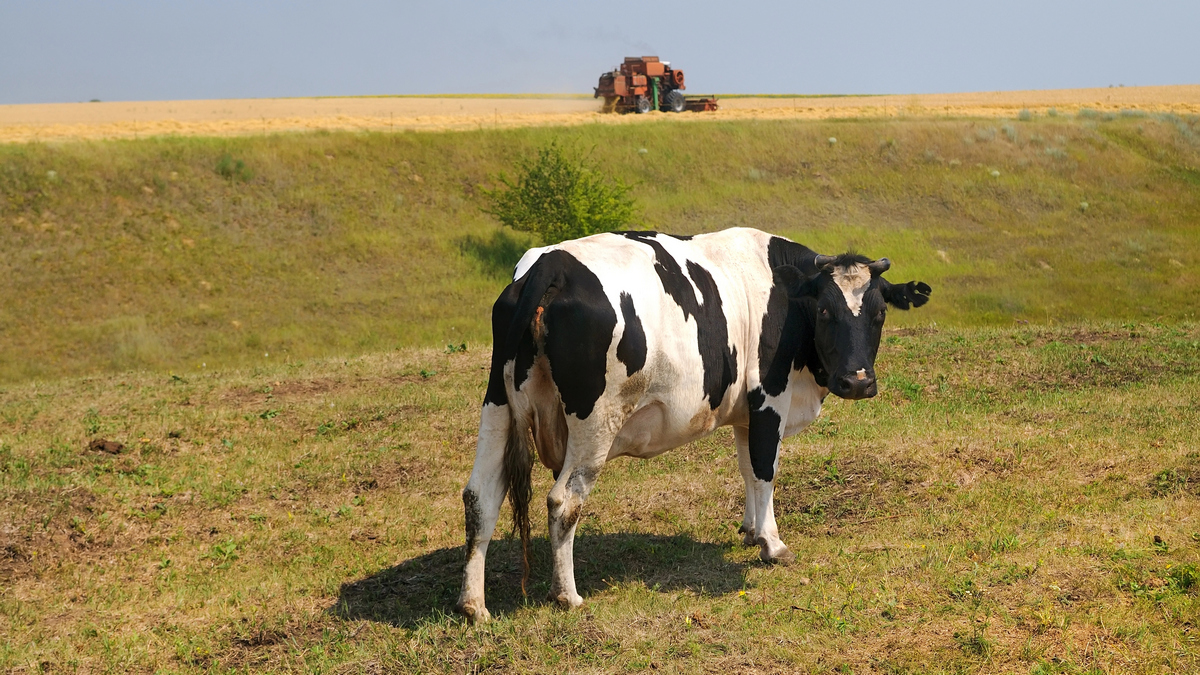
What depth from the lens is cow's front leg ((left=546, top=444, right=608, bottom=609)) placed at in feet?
24.4

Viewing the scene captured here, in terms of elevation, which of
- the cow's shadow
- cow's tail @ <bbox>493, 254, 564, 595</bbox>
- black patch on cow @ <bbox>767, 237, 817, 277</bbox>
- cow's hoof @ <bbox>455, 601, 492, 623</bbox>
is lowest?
the cow's shadow

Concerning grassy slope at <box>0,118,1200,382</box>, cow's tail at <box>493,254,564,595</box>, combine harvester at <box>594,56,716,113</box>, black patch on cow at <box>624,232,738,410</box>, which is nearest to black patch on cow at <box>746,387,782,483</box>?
black patch on cow at <box>624,232,738,410</box>

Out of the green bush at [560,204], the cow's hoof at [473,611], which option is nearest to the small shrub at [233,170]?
the green bush at [560,204]

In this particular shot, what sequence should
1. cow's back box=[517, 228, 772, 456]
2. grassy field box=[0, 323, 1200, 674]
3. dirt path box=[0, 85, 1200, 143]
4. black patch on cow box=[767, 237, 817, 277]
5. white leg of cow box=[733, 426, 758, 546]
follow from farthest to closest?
dirt path box=[0, 85, 1200, 143] → white leg of cow box=[733, 426, 758, 546] → black patch on cow box=[767, 237, 817, 277] → cow's back box=[517, 228, 772, 456] → grassy field box=[0, 323, 1200, 674]

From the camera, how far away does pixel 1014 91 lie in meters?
105

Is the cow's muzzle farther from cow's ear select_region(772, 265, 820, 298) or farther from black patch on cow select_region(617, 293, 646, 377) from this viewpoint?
black patch on cow select_region(617, 293, 646, 377)

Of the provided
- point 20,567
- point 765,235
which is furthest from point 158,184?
point 765,235

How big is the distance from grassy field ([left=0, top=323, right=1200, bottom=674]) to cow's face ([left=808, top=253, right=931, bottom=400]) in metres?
1.70

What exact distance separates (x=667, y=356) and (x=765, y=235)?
2.08m

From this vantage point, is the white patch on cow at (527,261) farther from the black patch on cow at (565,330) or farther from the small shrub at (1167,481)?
the small shrub at (1167,481)

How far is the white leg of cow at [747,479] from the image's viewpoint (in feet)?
29.9

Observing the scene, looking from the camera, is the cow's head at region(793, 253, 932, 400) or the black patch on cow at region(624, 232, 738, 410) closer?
the black patch on cow at region(624, 232, 738, 410)

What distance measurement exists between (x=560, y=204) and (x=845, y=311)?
27.6 metres

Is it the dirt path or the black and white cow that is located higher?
the dirt path
